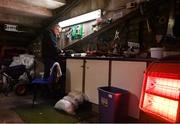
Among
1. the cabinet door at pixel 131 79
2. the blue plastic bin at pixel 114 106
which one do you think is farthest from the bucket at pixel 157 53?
the blue plastic bin at pixel 114 106

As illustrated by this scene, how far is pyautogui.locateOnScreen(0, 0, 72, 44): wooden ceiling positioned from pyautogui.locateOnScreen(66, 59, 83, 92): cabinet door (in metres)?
1.63

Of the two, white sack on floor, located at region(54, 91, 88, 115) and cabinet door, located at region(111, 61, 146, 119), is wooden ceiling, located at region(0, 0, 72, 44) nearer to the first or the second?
white sack on floor, located at region(54, 91, 88, 115)

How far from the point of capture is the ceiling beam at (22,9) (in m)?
4.44

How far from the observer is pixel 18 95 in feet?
15.0

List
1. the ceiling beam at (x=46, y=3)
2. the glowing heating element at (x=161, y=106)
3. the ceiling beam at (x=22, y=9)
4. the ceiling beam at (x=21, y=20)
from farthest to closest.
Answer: the ceiling beam at (x=21, y=20), the ceiling beam at (x=46, y=3), the ceiling beam at (x=22, y=9), the glowing heating element at (x=161, y=106)

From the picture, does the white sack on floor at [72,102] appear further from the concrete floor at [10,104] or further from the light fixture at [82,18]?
the light fixture at [82,18]

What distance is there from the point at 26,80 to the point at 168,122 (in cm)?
367

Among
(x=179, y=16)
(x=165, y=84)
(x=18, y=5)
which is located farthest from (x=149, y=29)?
(x=18, y=5)

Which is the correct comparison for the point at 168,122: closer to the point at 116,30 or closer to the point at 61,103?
the point at 61,103

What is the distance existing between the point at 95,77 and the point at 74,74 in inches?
27.3

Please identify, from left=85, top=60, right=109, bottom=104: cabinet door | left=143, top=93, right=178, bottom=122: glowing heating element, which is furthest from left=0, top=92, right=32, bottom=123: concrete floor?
left=143, top=93, right=178, bottom=122: glowing heating element

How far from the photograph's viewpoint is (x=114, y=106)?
8.44 ft

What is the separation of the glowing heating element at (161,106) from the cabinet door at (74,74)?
1644 millimetres

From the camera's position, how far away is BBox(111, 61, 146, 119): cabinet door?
2.60 metres
